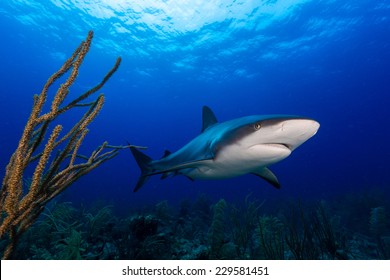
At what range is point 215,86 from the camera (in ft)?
182

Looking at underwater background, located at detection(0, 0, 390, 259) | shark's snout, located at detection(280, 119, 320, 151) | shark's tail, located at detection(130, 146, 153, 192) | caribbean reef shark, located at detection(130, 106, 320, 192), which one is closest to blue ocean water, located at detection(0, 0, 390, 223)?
underwater background, located at detection(0, 0, 390, 259)

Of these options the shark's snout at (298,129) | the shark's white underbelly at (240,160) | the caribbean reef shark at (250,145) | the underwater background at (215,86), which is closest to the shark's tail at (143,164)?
the underwater background at (215,86)

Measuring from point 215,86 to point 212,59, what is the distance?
14742 mm

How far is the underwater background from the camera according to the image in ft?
19.6

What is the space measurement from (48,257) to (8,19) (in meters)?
47.5

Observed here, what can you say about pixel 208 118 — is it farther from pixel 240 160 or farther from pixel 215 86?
pixel 215 86

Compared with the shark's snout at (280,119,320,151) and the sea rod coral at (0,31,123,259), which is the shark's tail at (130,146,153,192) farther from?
the shark's snout at (280,119,320,151)

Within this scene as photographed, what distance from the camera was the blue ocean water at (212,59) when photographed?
2897cm

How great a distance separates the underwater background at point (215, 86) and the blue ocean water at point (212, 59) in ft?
0.79

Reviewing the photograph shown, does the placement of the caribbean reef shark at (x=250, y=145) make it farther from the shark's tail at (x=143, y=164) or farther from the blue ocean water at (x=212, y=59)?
the blue ocean water at (x=212, y=59)

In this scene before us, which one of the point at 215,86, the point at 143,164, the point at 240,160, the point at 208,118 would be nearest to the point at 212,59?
the point at 215,86

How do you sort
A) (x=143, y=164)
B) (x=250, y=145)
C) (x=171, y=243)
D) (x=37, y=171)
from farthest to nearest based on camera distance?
(x=143, y=164), (x=171, y=243), (x=250, y=145), (x=37, y=171)

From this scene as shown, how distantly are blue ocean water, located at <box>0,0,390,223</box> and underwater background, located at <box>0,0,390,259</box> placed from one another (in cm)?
24
